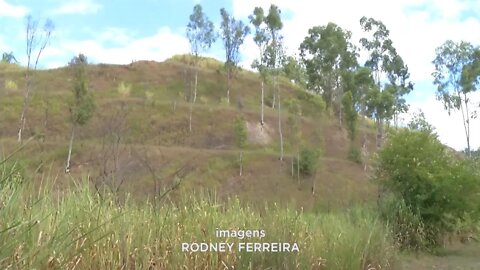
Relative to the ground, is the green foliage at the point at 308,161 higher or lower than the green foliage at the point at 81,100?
lower

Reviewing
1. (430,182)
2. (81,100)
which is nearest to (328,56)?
(81,100)

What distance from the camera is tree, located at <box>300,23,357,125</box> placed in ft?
142

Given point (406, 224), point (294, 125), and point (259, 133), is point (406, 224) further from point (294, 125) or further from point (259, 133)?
point (259, 133)

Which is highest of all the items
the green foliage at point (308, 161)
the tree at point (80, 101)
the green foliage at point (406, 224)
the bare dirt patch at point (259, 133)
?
the tree at point (80, 101)

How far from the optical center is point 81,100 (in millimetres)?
34469

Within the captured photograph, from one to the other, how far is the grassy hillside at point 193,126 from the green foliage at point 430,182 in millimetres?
11112

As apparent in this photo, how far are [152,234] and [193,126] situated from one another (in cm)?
4101

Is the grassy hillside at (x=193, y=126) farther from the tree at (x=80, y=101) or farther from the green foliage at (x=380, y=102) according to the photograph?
the green foliage at (x=380, y=102)

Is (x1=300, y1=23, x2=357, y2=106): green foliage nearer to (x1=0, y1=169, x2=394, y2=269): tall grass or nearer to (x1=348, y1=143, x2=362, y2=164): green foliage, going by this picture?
(x1=348, y1=143, x2=362, y2=164): green foliage

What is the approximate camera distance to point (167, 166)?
36.4 metres

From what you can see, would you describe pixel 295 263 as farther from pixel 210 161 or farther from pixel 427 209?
pixel 210 161

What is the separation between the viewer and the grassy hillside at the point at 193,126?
36312 millimetres

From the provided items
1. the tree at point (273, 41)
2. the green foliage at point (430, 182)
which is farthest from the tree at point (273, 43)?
the green foliage at point (430, 182)

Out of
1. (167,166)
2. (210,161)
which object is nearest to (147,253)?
(167,166)
